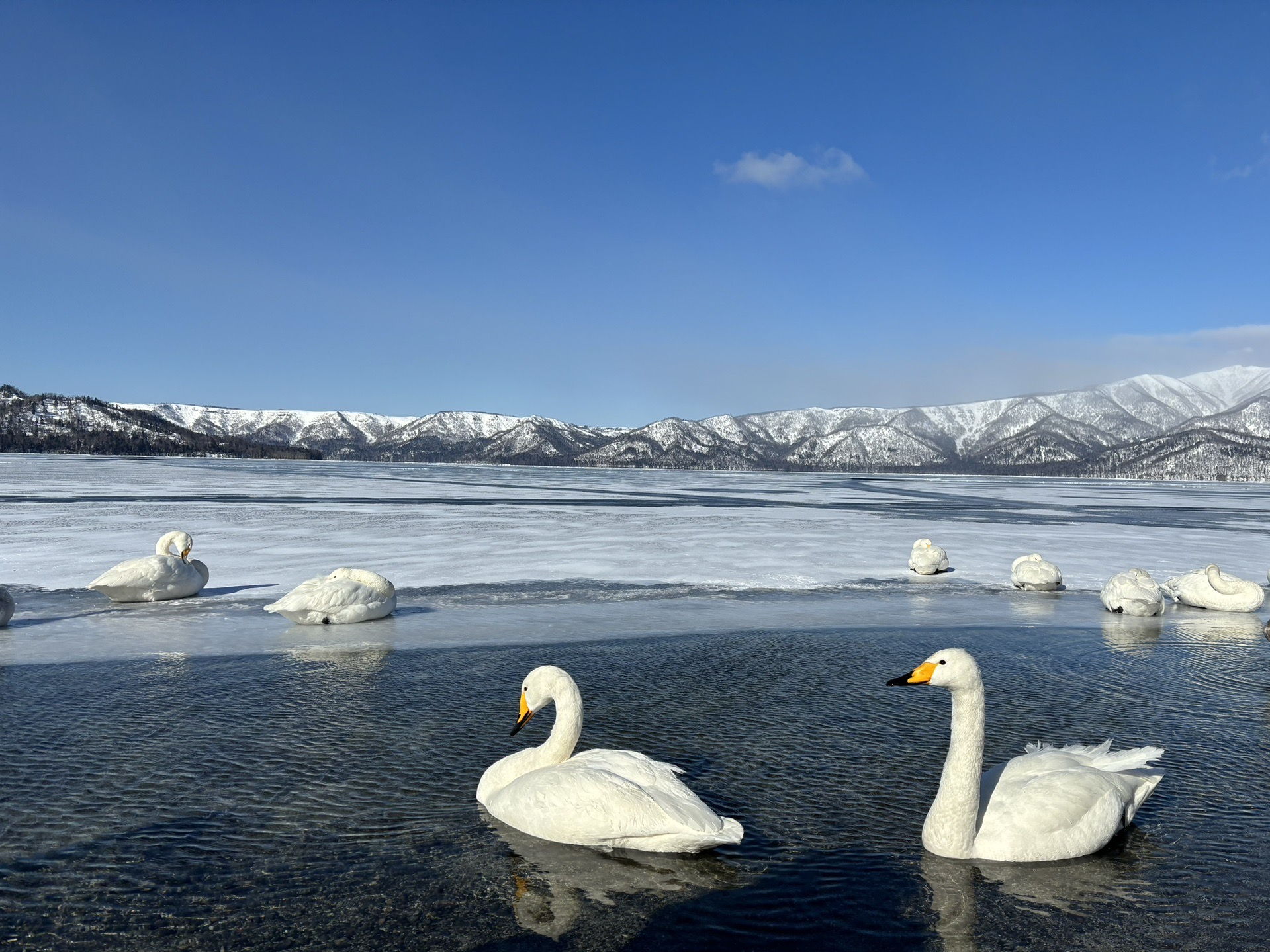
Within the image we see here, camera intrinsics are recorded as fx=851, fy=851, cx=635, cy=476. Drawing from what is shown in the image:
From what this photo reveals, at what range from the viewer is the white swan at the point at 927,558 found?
17.7 metres

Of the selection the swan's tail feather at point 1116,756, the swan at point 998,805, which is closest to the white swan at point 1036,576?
the swan's tail feather at point 1116,756

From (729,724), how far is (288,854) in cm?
379

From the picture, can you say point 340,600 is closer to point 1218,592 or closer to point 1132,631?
point 1132,631

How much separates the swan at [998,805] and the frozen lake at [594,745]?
127 millimetres

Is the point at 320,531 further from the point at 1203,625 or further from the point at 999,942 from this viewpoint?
the point at 999,942

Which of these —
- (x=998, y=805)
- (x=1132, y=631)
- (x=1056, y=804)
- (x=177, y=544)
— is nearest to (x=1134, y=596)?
(x=1132, y=631)

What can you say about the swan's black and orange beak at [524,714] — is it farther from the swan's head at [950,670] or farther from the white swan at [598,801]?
the swan's head at [950,670]

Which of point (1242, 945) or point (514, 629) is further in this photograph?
point (514, 629)

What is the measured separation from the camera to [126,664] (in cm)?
931

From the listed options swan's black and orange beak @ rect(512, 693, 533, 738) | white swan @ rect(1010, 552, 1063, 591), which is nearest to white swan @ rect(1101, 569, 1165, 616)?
white swan @ rect(1010, 552, 1063, 591)

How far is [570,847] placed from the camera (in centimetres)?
522

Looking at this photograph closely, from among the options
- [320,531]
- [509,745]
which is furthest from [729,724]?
[320,531]

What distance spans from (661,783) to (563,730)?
0.88m

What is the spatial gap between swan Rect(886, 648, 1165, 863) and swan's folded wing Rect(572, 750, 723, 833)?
1375 millimetres
